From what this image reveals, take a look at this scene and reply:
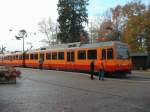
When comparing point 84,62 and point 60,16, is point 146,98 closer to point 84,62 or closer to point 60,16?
point 84,62

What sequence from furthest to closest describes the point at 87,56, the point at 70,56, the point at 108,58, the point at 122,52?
the point at 70,56
the point at 87,56
the point at 122,52
the point at 108,58

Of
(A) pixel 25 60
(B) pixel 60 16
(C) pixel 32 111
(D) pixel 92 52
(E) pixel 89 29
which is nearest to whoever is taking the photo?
(C) pixel 32 111

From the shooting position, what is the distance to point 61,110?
39.0ft

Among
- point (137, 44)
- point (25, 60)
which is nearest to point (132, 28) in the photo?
point (137, 44)

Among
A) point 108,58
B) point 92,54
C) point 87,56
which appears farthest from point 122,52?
point 87,56

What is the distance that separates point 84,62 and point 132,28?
19.5 meters

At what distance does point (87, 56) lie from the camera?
33.9 meters

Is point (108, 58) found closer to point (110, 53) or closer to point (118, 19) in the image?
point (110, 53)

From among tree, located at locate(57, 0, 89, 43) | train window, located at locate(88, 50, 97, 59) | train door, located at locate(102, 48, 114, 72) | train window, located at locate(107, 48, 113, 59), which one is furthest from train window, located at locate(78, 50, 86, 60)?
tree, located at locate(57, 0, 89, 43)

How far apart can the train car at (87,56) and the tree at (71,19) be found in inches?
875

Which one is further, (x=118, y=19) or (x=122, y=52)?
(x=118, y=19)

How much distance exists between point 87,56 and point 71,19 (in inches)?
1544

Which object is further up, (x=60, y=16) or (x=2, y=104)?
(x=60, y=16)

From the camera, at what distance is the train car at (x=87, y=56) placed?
30.2 meters
